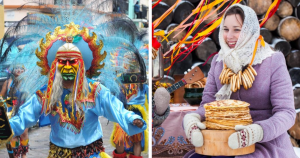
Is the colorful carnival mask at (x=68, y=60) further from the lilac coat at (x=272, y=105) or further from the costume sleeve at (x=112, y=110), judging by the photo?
the lilac coat at (x=272, y=105)

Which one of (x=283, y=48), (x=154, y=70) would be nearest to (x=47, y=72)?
(x=154, y=70)

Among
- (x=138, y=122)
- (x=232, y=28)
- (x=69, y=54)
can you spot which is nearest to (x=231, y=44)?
(x=232, y=28)

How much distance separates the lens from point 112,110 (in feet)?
5.73

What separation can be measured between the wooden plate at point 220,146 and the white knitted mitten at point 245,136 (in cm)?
3

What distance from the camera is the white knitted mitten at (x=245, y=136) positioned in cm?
168

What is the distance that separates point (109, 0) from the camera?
5.74ft

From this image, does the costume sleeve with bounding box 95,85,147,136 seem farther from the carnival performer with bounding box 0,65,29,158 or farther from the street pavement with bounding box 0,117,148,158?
the carnival performer with bounding box 0,65,29,158

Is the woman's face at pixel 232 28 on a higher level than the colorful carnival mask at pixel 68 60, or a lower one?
higher

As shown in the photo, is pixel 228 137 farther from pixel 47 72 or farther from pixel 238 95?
pixel 47 72

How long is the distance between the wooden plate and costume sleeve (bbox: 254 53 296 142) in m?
0.11

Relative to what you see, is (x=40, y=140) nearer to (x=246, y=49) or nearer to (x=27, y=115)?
(x=27, y=115)

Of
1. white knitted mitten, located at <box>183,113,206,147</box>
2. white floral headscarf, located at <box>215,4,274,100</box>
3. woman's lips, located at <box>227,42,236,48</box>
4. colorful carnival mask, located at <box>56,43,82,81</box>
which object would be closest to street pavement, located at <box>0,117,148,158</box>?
colorful carnival mask, located at <box>56,43,82,81</box>

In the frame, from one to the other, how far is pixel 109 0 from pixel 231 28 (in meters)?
0.66

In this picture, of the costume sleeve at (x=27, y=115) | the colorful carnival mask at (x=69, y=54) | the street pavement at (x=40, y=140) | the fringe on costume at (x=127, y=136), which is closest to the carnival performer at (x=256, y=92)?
the fringe on costume at (x=127, y=136)
